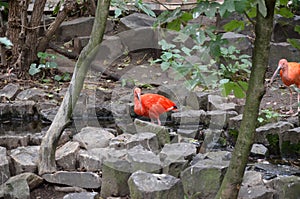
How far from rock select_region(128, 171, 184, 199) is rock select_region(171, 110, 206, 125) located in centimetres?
228

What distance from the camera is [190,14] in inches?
86.4

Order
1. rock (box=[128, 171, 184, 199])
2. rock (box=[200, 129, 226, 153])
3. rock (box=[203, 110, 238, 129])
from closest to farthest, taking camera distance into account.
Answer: rock (box=[128, 171, 184, 199]) → rock (box=[200, 129, 226, 153]) → rock (box=[203, 110, 238, 129])

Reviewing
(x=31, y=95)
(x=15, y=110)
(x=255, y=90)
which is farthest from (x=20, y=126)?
(x=255, y=90)

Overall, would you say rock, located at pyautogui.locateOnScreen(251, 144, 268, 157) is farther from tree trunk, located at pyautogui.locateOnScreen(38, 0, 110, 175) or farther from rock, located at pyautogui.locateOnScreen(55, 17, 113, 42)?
rock, located at pyautogui.locateOnScreen(55, 17, 113, 42)

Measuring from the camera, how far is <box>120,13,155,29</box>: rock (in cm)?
794

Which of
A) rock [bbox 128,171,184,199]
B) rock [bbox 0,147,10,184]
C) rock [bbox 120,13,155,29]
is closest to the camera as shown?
rock [bbox 128,171,184,199]

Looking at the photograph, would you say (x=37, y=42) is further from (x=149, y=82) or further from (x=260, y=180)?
(x=260, y=180)

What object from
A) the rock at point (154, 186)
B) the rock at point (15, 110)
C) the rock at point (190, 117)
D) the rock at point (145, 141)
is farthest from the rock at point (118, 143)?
the rock at point (15, 110)

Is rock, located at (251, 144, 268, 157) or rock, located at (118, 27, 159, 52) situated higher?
rock, located at (118, 27, 159, 52)

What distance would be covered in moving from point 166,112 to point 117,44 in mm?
2543

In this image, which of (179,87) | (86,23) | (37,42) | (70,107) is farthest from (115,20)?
(70,107)

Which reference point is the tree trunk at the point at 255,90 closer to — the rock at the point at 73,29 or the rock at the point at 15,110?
the rock at the point at 15,110

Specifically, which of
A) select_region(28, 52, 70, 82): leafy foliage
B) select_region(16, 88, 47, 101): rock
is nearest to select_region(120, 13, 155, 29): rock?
select_region(28, 52, 70, 82): leafy foliage

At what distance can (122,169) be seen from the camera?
309 centimetres
